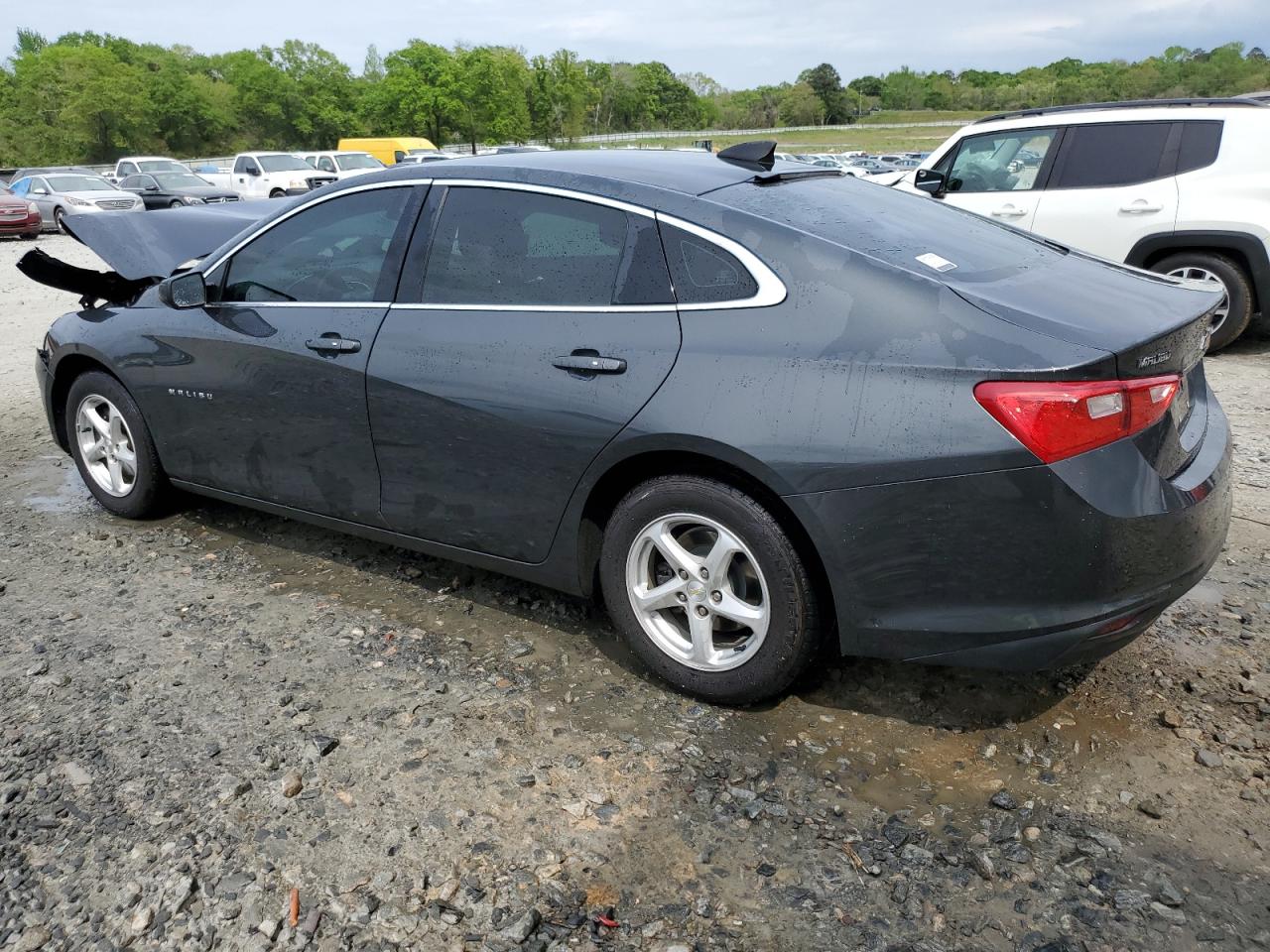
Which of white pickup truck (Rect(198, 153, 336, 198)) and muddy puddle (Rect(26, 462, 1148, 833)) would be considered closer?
muddy puddle (Rect(26, 462, 1148, 833))

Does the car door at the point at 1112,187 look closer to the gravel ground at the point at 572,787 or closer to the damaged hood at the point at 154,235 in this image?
the gravel ground at the point at 572,787

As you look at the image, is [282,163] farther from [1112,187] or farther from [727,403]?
[727,403]

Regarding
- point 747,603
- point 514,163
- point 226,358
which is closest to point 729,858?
point 747,603

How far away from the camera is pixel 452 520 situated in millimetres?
3637

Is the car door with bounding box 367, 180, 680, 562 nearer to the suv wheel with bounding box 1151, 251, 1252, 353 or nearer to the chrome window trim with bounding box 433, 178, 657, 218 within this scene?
the chrome window trim with bounding box 433, 178, 657, 218

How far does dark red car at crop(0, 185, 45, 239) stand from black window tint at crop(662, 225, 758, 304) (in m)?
25.6

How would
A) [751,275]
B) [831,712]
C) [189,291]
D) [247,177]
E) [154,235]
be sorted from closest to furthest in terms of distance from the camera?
[751,275] → [831,712] → [189,291] → [154,235] → [247,177]

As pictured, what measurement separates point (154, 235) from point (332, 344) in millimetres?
2113

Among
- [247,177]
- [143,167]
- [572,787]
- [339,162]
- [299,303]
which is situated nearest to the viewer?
[572,787]

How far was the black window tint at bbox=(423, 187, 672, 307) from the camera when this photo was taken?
10.5 ft

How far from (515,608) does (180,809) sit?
1.48 metres

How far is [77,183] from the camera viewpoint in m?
26.0

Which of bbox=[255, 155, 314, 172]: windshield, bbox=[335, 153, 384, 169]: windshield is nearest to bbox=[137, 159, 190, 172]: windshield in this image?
bbox=[255, 155, 314, 172]: windshield

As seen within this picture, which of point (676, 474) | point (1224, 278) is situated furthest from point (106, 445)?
point (1224, 278)
